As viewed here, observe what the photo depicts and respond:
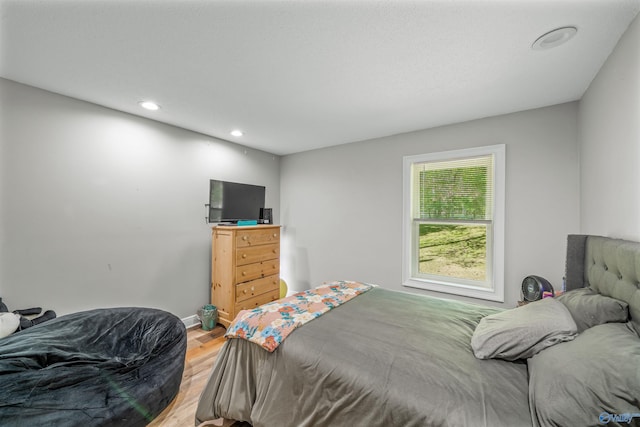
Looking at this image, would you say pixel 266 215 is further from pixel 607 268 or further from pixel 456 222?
pixel 607 268

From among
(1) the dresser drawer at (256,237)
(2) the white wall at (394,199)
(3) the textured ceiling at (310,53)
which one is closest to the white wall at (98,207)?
(3) the textured ceiling at (310,53)

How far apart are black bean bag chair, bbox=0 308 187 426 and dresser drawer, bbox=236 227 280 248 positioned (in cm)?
109

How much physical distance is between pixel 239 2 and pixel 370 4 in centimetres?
64

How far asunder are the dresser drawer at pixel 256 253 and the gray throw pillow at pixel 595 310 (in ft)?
9.19

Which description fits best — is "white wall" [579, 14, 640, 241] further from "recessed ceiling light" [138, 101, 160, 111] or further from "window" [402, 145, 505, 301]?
"recessed ceiling light" [138, 101, 160, 111]

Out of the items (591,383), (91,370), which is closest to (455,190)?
(591,383)

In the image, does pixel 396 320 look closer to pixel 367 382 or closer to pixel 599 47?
pixel 367 382

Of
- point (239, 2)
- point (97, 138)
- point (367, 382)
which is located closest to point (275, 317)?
point (367, 382)

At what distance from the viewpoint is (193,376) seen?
6.90 ft

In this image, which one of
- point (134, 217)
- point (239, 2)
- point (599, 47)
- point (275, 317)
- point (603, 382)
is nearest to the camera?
point (603, 382)

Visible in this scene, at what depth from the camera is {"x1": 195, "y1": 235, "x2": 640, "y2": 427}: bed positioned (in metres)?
0.83

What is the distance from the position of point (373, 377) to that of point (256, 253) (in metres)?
2.32

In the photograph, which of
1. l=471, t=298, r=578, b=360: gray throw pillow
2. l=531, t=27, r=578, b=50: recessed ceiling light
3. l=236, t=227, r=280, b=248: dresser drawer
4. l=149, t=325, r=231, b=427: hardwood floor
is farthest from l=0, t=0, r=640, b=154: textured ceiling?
l=149, t=325, r=231, b=427: hardwood floor

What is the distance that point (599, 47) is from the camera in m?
1.52
